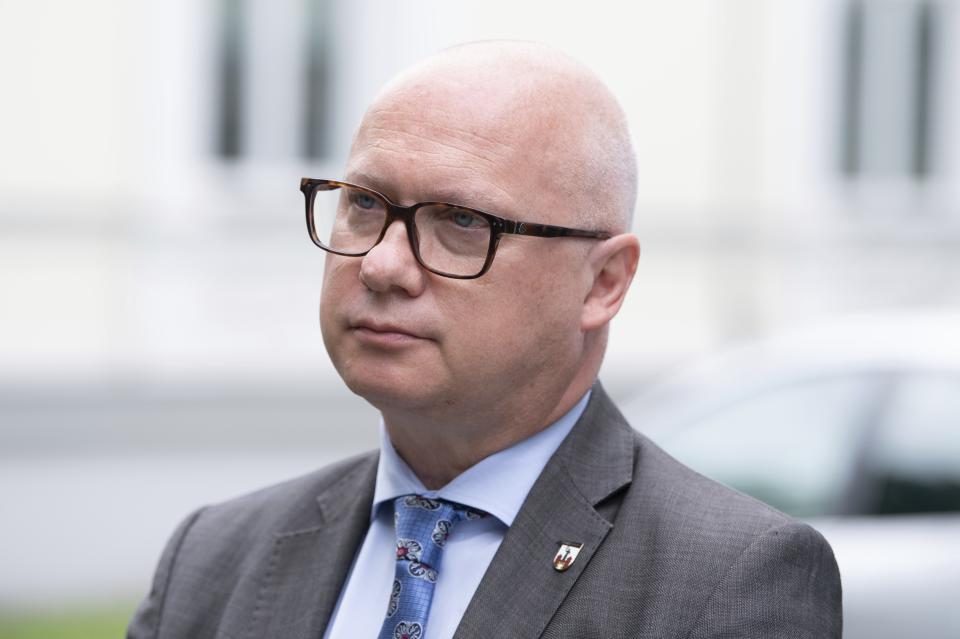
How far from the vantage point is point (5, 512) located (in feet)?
30.0

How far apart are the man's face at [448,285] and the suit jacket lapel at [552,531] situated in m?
0.18

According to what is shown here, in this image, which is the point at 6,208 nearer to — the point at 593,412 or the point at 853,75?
the point at 853,75

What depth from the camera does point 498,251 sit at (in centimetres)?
221

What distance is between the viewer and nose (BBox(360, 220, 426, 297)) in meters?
2.18

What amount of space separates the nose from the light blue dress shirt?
0.33m

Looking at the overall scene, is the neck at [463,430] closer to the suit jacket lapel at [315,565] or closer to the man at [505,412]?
the man at [505,412]

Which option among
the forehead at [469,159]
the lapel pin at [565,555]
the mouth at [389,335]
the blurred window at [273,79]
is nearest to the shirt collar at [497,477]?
the lapel pin at [565,555]

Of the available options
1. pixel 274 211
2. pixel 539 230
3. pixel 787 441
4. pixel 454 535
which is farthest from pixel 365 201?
pixel 274 211

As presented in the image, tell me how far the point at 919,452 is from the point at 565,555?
2.97 metres

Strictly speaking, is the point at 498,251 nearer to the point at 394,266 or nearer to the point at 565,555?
the point at 394,266

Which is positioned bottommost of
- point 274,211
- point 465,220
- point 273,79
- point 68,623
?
point 68,623

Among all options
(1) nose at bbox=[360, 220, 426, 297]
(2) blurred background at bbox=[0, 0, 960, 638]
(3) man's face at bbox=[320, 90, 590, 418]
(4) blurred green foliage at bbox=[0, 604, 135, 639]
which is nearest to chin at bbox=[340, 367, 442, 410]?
(3) man's face at bbox=[320, 90, 590, 418]

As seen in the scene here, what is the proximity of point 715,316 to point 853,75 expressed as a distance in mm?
2301

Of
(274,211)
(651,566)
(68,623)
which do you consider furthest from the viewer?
(274,211)
